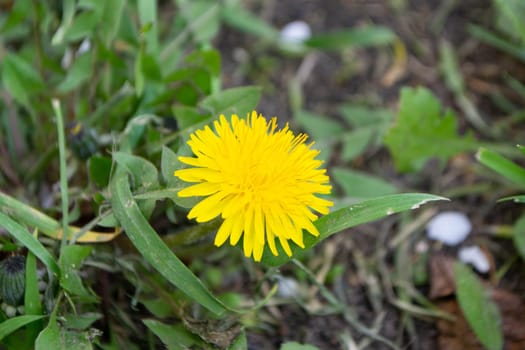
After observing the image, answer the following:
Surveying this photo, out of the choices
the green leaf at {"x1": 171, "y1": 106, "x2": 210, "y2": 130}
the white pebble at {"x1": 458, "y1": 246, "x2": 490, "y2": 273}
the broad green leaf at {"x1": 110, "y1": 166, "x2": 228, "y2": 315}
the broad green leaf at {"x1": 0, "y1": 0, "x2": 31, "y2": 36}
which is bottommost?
the broad green leaf at {"x1": 110, "y1": 166, "x2": 228, "y2": 315}

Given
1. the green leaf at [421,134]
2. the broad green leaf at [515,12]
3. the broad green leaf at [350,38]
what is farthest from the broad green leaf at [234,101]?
the broad green leaf at [515,12]

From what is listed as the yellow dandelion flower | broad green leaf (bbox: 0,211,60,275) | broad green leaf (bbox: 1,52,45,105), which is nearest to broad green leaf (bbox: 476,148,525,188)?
the yellow dandelion flower

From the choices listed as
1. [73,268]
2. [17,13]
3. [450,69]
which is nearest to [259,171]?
[73,268]

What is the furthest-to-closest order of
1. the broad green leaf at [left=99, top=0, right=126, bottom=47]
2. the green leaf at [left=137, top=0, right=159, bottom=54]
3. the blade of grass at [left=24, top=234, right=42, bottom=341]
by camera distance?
the green leaf at [left=137, top=0, right=159, bottom=54] → the broad green leaf at [left=99, top=0, right=126, bottom=47] → the blade of grass at [left=24, top=234, right=42, bottom=341]

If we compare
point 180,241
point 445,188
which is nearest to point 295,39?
point 445,188

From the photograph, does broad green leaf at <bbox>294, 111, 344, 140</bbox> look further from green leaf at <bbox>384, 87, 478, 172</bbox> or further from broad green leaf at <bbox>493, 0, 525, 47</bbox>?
broad green leaf at <bbox>493, 0, 525, 47</bbox>
